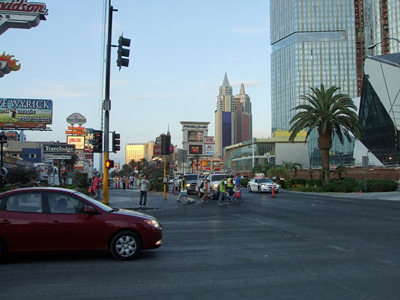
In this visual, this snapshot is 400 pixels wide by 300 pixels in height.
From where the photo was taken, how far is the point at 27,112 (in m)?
51.8

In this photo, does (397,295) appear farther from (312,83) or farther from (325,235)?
(312,83)

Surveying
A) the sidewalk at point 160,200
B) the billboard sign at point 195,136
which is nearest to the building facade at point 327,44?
the billboard sign at point 195,136

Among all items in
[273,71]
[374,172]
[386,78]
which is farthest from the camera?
[273,71]

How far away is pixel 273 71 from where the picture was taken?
543 feet

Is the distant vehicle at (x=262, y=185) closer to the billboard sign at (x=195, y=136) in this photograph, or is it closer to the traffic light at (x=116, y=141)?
the traffic light at (x=116, y=141)

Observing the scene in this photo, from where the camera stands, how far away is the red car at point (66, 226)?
26.3 ft

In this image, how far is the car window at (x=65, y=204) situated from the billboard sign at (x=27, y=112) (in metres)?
46.3

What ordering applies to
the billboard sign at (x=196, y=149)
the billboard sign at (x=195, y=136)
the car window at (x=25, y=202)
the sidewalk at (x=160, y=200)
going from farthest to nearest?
the billboard sign at (x=195, y=136)
the billboard sign at (x=196, y=149)
the sidewalk at (x=160, y=200)
the car window at (x=25, y=202)

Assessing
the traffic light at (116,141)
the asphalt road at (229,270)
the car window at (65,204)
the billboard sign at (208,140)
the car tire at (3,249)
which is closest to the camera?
the asphalt road at (229,270)

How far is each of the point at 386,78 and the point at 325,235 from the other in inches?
2431

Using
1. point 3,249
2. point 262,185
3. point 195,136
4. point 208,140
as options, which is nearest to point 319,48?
point 195,136

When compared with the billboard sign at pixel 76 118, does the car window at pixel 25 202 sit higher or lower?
lower

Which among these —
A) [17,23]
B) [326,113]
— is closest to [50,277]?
[17,23]

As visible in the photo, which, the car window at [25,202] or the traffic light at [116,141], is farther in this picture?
the traffic light at [116,141]
